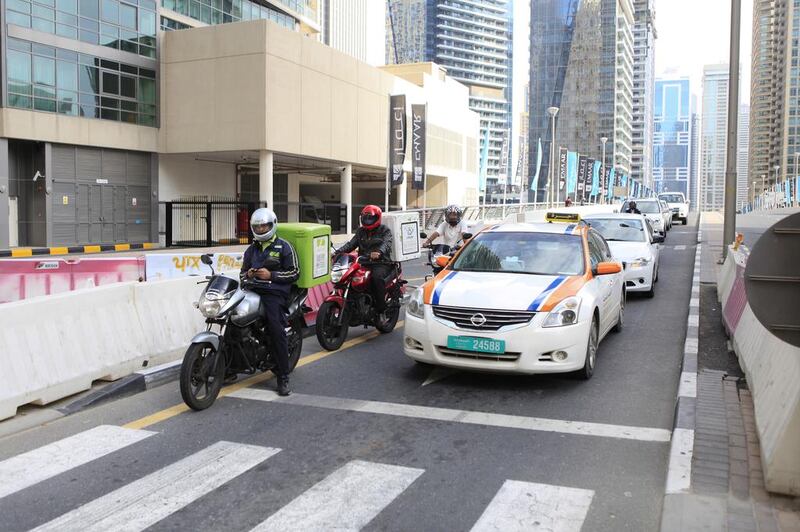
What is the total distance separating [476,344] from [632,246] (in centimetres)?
804

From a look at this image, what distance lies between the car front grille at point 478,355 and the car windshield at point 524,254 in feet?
4.72

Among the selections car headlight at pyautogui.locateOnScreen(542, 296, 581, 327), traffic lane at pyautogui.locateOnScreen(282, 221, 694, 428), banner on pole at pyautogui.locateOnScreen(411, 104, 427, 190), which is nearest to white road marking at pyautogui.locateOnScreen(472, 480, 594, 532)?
traffic lane at pyautogui.locateOnScreen(282, 221, 694, 428)

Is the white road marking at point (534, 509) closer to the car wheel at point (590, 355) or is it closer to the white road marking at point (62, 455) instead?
the car wheel at point (590, 355)

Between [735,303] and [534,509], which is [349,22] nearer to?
[735,303]

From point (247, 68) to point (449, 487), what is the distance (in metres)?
31.1

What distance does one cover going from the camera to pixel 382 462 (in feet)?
16.9

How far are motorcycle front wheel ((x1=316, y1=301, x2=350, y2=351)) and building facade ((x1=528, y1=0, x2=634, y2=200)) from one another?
145590 mm

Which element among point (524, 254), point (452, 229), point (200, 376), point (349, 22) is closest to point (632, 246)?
point (452, 229)

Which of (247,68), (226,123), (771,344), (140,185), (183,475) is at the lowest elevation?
(183,475)

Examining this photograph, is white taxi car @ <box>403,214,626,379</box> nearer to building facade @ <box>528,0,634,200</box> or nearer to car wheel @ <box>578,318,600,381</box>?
car wheel @ <box>578,318,600,381</box>

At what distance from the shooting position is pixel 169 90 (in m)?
34.5

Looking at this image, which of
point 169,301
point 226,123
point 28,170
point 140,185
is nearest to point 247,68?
point 226,123

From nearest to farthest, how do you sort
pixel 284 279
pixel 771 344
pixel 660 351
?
pixel 771 344
pixel 284 279
pixel 660 351

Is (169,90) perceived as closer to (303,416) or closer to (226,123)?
(226,123)
